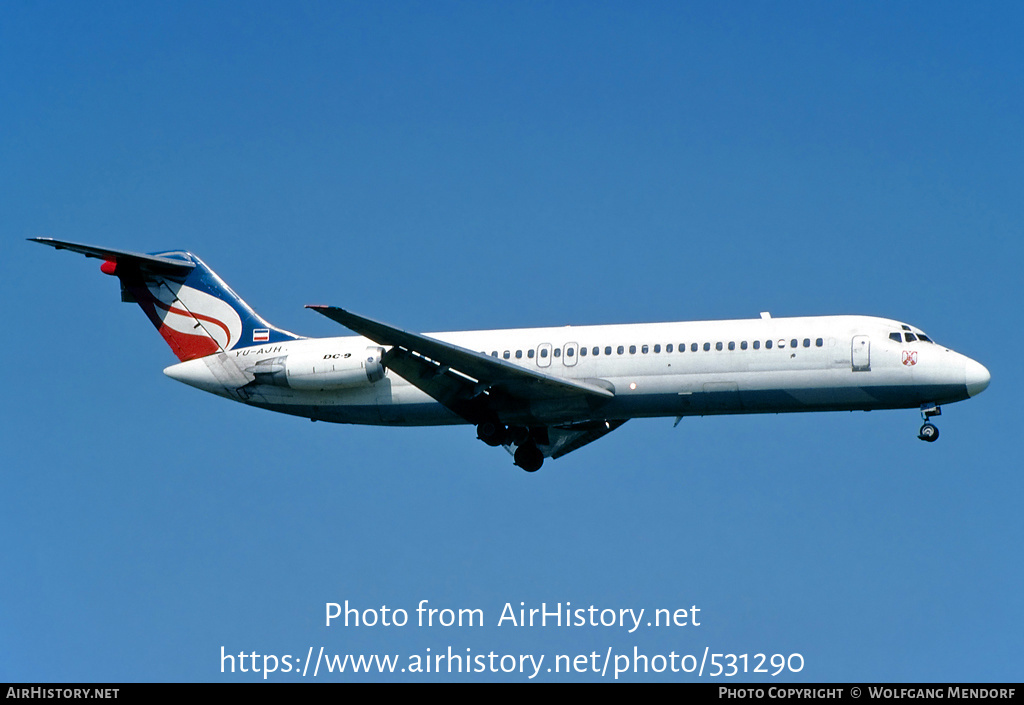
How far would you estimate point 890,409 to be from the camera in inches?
1211

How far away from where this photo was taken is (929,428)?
30.2 metres

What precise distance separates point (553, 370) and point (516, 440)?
240 centimetres

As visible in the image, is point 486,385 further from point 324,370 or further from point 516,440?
point 324,370

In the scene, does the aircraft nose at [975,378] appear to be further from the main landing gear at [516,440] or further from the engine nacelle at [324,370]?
the engine nacelle at [324,370]

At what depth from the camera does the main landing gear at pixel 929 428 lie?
30203 millimetres

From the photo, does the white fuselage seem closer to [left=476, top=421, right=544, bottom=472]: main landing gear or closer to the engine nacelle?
the engine nacelle

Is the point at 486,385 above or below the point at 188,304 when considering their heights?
below

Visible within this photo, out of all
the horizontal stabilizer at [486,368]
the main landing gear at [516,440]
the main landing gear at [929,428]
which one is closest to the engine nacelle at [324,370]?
the horizontal stabilizer at [486,368]

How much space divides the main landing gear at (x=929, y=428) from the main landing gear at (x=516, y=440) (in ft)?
30.7

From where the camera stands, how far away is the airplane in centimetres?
3019

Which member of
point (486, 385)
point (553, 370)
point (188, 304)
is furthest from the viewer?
point (188, 304)

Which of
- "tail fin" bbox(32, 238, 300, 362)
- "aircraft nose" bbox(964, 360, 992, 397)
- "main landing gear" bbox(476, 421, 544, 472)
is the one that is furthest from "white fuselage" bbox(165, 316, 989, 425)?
"tail fin" bbox(32, 238, 300, 362)

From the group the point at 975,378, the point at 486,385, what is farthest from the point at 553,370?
the point at 975,378

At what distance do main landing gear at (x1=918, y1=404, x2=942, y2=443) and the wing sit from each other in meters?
7.04
